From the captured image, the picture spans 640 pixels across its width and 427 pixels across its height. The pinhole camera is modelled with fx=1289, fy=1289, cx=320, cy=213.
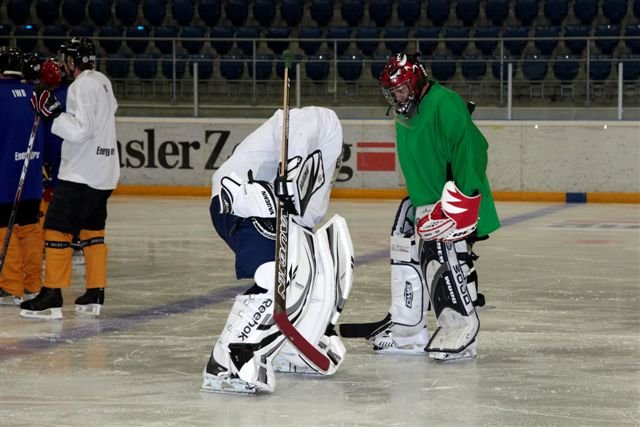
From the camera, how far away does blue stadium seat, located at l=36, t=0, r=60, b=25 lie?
17688 millimetres

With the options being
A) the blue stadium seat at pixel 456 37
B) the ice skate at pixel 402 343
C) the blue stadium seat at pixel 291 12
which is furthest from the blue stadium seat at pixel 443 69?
the ice skate at pixel 402 343

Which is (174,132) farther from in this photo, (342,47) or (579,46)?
(579,46)

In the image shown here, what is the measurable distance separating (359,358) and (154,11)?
12.6 meters

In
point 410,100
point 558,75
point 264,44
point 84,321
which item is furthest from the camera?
point 264,44

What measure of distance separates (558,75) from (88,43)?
886 centimetres

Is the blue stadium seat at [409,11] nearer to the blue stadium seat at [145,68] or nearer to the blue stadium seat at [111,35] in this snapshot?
the blue stadium seat at [145,68]

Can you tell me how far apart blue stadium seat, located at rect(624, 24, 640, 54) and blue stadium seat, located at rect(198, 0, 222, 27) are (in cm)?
554

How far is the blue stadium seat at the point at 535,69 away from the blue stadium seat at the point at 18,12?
7.02 metres

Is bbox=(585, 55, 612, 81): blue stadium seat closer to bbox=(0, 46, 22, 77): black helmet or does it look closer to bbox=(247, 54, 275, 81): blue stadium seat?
bbox=(247, 54, 275, 81): blue stadium seat

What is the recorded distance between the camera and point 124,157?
1531 cm

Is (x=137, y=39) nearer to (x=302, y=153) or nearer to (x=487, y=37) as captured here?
(x=487, y=37)

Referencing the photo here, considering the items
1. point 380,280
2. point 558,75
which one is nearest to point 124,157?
point 558,75

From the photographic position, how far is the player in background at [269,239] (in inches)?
192

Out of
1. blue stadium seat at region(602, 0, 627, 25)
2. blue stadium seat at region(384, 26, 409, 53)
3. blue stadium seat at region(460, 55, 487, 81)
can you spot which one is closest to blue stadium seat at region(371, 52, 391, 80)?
blue stadium seat at region(384, 26, 409, 53)
